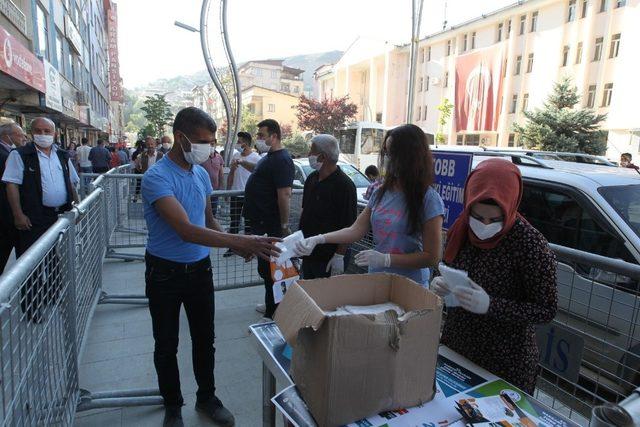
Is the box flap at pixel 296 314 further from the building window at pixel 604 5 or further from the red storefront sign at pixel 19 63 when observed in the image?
the building window at pixel 604 5

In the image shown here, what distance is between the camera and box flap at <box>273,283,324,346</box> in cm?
117

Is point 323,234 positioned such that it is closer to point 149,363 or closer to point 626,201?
point 149,363

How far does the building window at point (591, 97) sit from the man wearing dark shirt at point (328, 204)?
2578 centimetres

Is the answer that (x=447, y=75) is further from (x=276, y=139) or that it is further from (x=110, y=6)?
(x=110, y=6)

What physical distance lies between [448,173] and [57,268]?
9.36ft

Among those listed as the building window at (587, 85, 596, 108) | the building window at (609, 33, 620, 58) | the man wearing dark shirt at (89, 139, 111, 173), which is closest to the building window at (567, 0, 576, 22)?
the building window at (609, 33, 620, 58)

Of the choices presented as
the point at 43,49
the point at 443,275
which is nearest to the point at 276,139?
the point at 443,275

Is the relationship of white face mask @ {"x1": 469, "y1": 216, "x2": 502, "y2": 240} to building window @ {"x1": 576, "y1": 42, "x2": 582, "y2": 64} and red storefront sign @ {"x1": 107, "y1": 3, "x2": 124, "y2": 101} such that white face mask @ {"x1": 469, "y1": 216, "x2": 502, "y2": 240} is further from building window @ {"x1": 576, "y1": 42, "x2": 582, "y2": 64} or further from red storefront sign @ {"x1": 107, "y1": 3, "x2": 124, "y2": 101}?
red storefront sign @ {"x1": 107, "y1": 3, "x2": 124, "y2": 101}

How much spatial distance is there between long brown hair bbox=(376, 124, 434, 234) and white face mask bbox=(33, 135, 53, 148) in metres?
3.50

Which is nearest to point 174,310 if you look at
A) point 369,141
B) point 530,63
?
point 369,141

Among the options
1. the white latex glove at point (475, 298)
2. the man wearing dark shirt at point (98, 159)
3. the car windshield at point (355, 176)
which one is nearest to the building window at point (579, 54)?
the car windshield at point (355, 176)

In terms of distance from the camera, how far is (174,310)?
244 cm

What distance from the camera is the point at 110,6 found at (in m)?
47.2

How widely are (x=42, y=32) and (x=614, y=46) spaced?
27129 mm
